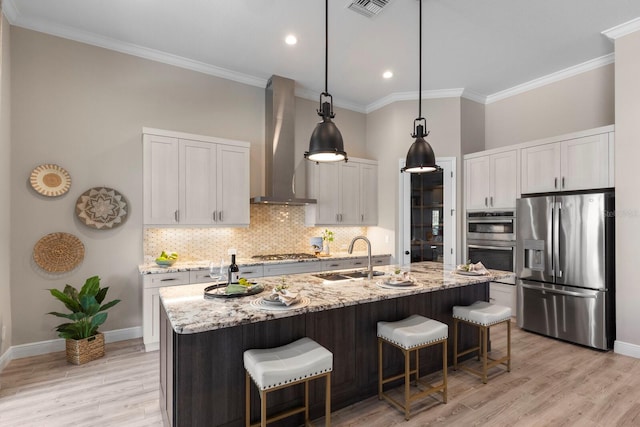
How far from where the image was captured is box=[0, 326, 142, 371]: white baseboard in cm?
326

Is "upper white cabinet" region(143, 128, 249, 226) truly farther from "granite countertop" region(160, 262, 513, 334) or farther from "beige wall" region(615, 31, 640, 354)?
"beige wall" region(615, 31, 640, 354)

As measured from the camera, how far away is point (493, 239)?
463cm

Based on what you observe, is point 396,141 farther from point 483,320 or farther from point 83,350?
point 83,350

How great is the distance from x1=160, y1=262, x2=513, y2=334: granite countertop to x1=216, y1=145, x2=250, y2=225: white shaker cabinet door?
5.30 ft

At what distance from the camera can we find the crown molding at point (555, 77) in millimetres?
4125

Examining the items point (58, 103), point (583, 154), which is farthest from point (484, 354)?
point (58, 103)

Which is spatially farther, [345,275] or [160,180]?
[160,180]

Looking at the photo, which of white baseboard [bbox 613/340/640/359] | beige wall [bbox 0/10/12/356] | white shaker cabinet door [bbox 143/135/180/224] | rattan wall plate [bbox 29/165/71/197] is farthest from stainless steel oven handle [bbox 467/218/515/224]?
beige wall [bbox 0/10/12/356]

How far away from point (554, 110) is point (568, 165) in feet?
3.84

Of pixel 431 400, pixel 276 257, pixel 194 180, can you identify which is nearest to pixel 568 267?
pixel 431 400

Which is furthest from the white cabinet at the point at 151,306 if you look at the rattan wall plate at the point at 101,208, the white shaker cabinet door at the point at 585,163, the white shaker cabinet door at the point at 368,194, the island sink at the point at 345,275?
the white shaker cabinet door at the point at 585,163

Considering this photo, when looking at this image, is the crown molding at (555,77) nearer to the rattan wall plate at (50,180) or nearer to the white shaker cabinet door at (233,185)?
the white shaker cabinet door at (233,185)

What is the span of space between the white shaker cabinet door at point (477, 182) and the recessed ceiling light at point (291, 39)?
3.05m

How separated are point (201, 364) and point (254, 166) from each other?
10.7ft
